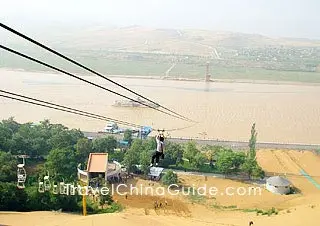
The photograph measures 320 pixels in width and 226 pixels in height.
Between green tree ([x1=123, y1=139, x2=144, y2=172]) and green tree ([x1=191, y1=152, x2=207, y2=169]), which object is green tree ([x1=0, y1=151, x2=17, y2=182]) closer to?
green tree ([x1=123, y1=139, x2=144, y2=172])

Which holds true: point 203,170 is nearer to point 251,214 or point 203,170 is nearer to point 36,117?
point 251,214

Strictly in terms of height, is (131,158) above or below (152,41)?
below

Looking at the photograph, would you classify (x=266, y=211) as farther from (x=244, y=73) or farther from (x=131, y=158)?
(x=244, y=73)

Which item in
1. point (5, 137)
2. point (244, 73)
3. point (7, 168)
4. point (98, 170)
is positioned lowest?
point (98, 170)

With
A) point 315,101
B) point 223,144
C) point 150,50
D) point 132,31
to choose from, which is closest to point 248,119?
point 223,144

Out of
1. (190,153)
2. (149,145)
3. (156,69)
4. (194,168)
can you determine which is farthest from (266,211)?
(156,69)

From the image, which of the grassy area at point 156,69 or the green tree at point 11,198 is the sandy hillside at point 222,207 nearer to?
the green tree at point 11,198

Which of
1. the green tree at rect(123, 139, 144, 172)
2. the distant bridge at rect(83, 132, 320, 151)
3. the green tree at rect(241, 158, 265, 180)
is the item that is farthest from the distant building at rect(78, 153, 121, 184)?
the distant bridge at rect(83, 132, 320, 151)

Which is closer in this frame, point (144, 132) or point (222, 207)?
point (222, 207)
